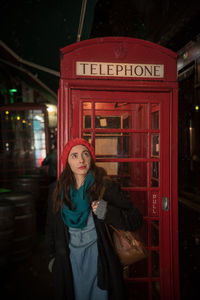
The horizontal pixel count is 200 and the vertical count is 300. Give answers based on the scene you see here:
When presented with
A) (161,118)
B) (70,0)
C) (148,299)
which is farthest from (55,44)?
(148,299)

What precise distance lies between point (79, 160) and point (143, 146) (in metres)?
1.01

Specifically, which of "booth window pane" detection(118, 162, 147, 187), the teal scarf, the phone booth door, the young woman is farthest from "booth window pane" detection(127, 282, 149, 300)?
the teal scarf

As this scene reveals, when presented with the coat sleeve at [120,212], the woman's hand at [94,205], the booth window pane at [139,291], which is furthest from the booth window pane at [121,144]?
the booth window pane at [139,291]

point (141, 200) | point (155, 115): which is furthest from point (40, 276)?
point (155, 115)

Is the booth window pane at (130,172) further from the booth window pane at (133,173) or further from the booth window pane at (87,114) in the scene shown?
the booth window pane at (87,114)

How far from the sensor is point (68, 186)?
66.4 inches

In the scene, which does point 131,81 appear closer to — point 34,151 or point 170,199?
Result: point 170,199

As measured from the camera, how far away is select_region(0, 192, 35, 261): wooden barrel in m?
3.57

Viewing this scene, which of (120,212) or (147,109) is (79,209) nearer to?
(120,212)

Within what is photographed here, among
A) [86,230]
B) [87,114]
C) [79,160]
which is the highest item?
[87,114]

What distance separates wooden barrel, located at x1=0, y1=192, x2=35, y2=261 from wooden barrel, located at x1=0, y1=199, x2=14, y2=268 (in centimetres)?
35

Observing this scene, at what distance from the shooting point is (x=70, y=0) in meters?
3.29

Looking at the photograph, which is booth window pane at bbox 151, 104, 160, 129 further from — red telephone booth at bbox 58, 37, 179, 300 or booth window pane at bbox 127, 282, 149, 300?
booth window pane at bbox 127, 282, 149, 300

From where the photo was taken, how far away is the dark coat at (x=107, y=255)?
1558 mm
